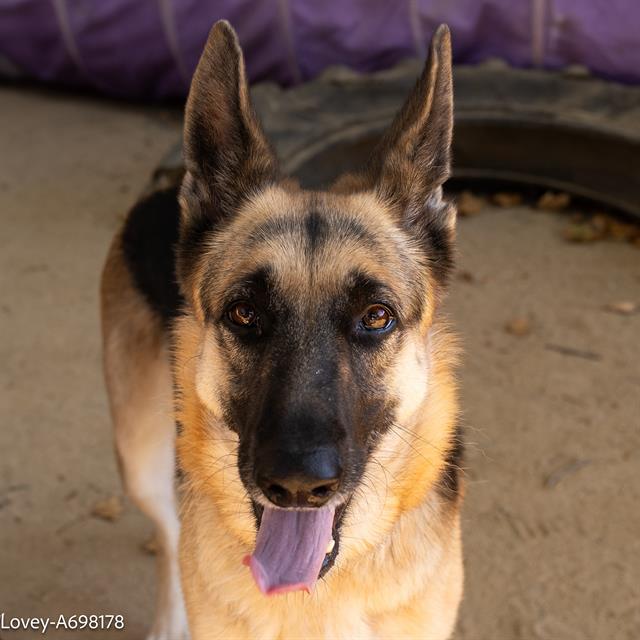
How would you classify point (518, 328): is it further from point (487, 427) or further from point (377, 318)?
point (377, 318)

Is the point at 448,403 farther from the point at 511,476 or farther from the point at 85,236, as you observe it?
the point at 85,236

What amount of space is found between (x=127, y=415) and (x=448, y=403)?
4.37 feet

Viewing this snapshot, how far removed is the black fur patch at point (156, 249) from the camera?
3.46 metres

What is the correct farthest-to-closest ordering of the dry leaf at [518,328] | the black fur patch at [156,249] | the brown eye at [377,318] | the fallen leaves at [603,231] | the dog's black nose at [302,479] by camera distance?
the fallen leaves at [603,231]
the dry leaf at [518,328]
the black fur patch at [156,249]
the brown eye at [377,318]
the dog's black nose at [302,479]

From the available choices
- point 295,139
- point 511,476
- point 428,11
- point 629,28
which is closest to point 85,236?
point 295,139

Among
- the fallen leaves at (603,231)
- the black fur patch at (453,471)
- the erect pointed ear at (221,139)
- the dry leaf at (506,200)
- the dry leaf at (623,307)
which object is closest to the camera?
the erect pointed ear at (221,139)

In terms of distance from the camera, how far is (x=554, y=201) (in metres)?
6.68

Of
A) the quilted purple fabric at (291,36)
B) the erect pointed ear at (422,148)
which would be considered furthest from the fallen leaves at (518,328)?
the erect pointed ear at (422,148)

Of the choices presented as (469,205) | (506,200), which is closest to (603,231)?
Result: (506,200)

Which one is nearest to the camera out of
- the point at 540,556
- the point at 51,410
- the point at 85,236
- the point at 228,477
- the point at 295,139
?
the point at 228,477

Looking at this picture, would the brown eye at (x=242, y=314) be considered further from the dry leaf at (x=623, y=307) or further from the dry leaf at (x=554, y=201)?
the dry leaf at (x=554, y=201)

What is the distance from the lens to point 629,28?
6484mm

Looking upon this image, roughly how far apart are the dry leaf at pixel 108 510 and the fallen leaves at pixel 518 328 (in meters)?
2.43

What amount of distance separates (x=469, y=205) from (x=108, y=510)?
11.6 feet
